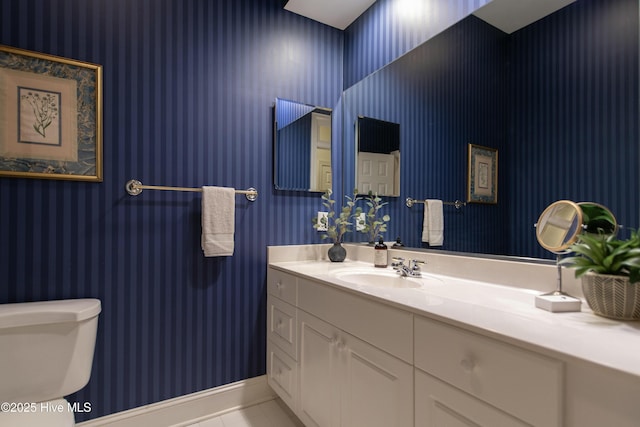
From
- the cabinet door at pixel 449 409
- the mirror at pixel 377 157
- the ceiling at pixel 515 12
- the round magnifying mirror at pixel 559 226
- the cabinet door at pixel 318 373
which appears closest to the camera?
the cabinet door at pixel 449 409

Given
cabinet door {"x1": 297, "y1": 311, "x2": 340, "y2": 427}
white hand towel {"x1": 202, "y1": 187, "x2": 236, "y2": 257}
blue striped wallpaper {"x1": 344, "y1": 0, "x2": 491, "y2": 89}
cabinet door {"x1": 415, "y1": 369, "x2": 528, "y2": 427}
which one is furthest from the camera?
white hand towel {"x1": 202, "y1": 187, "x2": 236, "y2": 257}

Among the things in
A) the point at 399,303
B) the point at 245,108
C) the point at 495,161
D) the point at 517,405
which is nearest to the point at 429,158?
the point at 495,161

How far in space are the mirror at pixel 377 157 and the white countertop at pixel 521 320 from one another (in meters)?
0.74

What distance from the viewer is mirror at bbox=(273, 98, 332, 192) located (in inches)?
71.1

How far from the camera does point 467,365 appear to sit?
0.72 meters

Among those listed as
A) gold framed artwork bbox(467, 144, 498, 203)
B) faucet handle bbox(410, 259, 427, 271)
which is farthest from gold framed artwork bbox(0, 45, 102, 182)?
gold framed artwork bbox(467, 144, 498, 203)

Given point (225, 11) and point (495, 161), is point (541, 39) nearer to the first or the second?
point (495, 161)

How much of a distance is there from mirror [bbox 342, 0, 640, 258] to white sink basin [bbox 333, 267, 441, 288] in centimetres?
24

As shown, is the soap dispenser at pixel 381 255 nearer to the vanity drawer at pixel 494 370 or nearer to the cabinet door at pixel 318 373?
the cabinet door at pixel 318 373

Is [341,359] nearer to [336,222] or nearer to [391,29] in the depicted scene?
[336,222]

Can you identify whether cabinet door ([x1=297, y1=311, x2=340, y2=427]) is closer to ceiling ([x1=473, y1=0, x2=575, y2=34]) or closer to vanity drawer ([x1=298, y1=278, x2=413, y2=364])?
vanity drawer ([x1=298, y1=278, x2=413, y2=364])

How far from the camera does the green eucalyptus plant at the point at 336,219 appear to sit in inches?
72.9

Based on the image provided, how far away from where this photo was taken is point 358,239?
197cm

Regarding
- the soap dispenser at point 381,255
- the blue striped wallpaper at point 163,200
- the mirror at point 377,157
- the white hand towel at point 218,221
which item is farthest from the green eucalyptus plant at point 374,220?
the white hand towel at point 218,221
